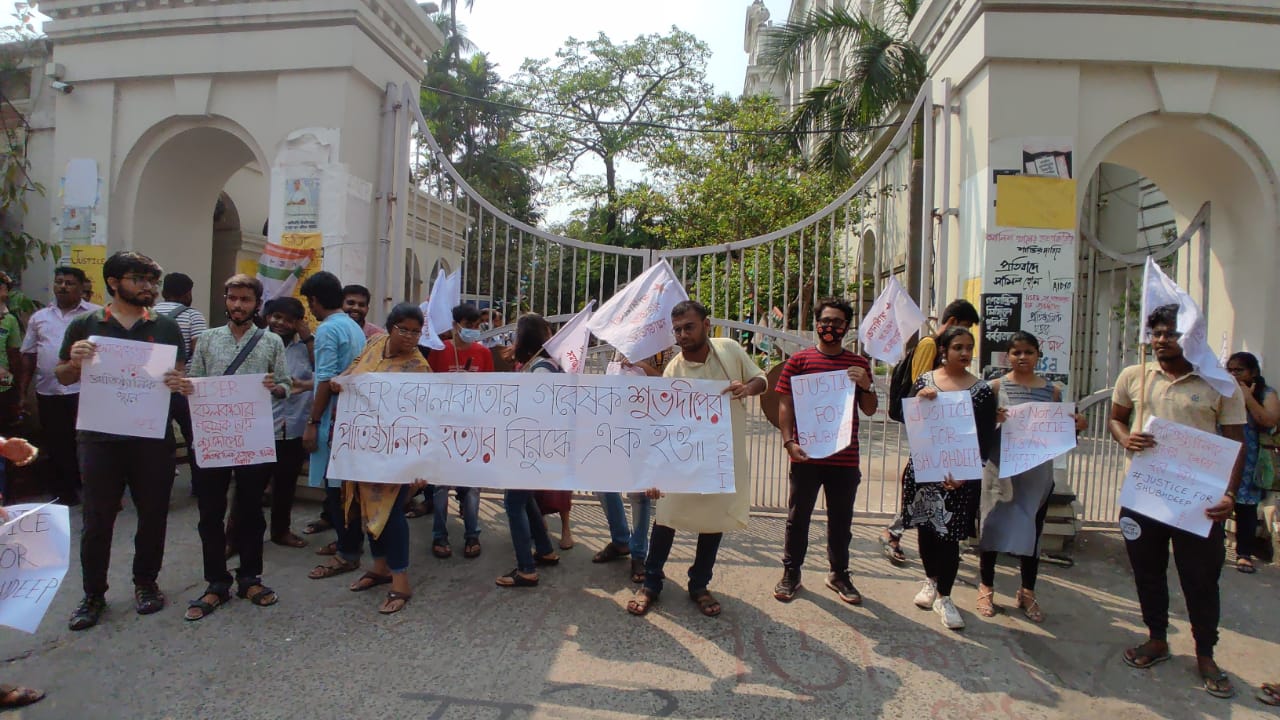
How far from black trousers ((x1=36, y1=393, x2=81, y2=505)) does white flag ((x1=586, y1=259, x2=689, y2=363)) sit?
178 inches

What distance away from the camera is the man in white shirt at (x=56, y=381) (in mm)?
5473

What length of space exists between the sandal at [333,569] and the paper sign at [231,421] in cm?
87

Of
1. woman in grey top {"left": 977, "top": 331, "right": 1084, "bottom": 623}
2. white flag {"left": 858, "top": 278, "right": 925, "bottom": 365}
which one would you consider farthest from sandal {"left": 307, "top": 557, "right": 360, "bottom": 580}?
woman in grey top {"left": 977, "top": 331, "right": 1084, "bottom": 623}

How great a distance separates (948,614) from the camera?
3.90m

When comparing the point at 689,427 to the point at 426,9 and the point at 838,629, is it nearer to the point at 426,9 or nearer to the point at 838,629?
the point at 838,629

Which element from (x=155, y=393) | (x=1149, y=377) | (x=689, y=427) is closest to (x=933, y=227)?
(x=1149, y=377)

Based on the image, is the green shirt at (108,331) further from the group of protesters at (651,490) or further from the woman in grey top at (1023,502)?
the woman in grey top at (1023,502)

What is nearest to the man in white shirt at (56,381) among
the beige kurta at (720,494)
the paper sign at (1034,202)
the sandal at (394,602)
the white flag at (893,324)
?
the sandal at (394,602)

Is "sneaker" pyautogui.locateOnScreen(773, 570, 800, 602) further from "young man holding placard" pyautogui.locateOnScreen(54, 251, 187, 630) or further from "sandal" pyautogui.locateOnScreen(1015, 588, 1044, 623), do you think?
"young man holding placard" pyautogui.locateOnScreen(54, 251, 187, 630)

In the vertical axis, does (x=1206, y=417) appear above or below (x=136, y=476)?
above

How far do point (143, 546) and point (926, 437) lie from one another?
167 inches

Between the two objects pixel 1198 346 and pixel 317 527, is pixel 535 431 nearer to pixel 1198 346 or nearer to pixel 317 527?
pixel 317 527

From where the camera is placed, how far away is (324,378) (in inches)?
166

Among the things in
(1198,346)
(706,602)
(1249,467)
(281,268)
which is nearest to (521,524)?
(706,602)
